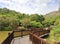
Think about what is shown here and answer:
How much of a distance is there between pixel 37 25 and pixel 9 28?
38.0ft

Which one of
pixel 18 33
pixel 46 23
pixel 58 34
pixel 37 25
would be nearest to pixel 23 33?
pixel 18 33

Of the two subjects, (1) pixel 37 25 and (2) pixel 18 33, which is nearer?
(2) pixel 18 33

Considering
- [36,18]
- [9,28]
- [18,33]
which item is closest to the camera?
[18,33]

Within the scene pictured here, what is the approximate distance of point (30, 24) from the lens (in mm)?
57438

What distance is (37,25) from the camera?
5441 cm

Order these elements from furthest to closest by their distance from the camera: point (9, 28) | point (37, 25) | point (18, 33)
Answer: point (37, 25)
point (9, 28)
point (18, 33)

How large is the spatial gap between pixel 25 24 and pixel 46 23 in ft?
20.7

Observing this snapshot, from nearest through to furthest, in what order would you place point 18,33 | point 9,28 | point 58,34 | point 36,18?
point 58,34 → point 18,33 → point 9,28 → point 36,18

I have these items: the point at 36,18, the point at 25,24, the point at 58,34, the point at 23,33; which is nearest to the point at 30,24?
the point at 25,24

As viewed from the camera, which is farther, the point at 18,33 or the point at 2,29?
the point at 2,29

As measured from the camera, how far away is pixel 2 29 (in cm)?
4522

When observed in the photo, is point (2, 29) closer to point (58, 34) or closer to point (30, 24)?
point (30, 24)

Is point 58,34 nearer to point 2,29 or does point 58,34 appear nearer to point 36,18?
point 2,29

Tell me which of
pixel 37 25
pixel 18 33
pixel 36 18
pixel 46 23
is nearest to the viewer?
pixel 18 33
